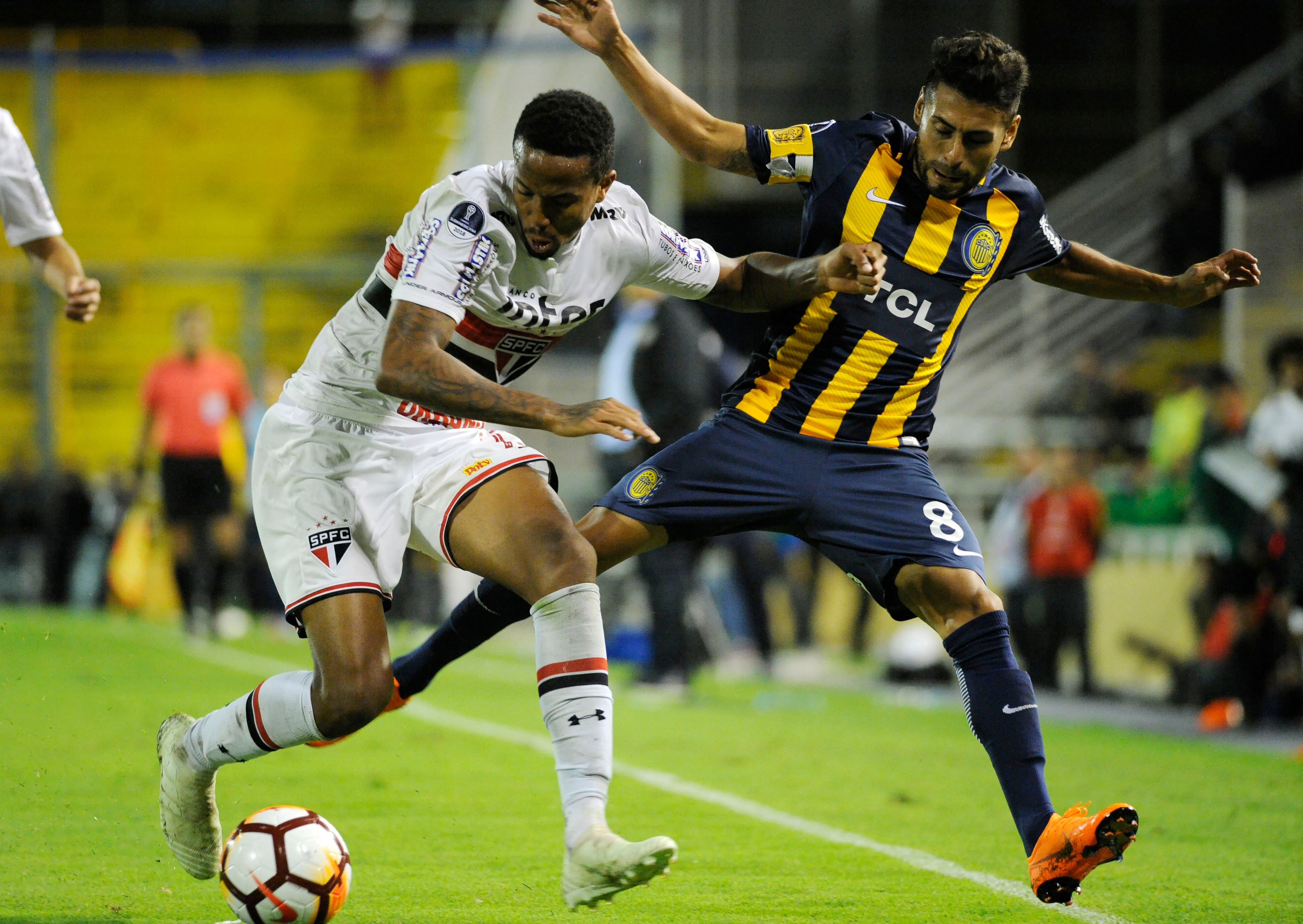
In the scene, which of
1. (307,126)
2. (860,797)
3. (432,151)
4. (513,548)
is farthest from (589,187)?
(307,126)

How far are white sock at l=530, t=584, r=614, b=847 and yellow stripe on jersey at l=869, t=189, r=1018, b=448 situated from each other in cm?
121

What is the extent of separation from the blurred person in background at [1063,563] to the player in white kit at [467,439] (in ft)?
24.9

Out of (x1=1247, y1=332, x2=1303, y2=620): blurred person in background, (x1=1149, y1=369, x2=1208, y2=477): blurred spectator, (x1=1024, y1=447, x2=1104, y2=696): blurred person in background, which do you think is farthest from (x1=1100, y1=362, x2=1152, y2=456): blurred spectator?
(x1=1247, y1=332, x2=1303, y2=620): blurred person in background

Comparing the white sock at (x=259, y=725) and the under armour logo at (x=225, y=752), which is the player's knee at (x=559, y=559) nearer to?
the white sock at (x=259, y=725)

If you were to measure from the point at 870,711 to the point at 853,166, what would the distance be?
19.1 feet

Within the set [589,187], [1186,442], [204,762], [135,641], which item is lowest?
[135,641]

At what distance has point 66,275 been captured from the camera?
5293 mm

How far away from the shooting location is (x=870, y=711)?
9961mm

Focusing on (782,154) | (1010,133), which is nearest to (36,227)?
(782,154)

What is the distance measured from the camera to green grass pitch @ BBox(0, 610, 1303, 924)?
4.36m

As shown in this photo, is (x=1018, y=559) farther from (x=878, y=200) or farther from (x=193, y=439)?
(x=878, y=200)

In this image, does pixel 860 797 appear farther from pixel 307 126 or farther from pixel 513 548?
pixel 307 126

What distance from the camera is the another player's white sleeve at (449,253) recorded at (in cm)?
405

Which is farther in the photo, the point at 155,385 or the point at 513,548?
the point at 155,385
